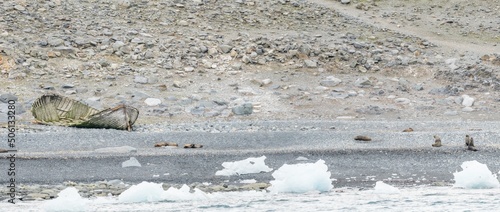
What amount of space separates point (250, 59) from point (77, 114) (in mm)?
5765

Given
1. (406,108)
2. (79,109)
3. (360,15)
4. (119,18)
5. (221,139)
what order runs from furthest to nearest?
(360,15), (119,18), (406,108), (79,109), (221,139)

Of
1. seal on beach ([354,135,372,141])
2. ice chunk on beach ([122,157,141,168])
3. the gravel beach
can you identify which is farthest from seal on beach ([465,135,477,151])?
ice chunk on beach ([122,157,141,168])

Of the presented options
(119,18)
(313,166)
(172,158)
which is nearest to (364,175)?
(313,166)

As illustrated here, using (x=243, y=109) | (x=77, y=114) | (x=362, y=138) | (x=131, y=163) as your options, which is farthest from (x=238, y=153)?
(x=243, y=109)

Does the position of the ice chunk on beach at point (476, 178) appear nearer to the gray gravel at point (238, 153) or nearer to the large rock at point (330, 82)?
the gray gravel at point (238, 153)

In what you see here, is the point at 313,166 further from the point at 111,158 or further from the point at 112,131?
the point at 112,131

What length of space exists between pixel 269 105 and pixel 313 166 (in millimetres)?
7408

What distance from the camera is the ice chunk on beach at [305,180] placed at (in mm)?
12031

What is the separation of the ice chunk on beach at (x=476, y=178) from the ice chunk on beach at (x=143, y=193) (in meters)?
4.11

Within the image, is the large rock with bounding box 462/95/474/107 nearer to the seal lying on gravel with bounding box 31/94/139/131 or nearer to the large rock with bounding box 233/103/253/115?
the large rock with bounding box 233/103/253/115

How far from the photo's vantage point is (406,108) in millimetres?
19266

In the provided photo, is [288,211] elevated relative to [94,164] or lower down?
lower down

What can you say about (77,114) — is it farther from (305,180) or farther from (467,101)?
(467,101)

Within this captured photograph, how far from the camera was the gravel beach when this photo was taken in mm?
13469
